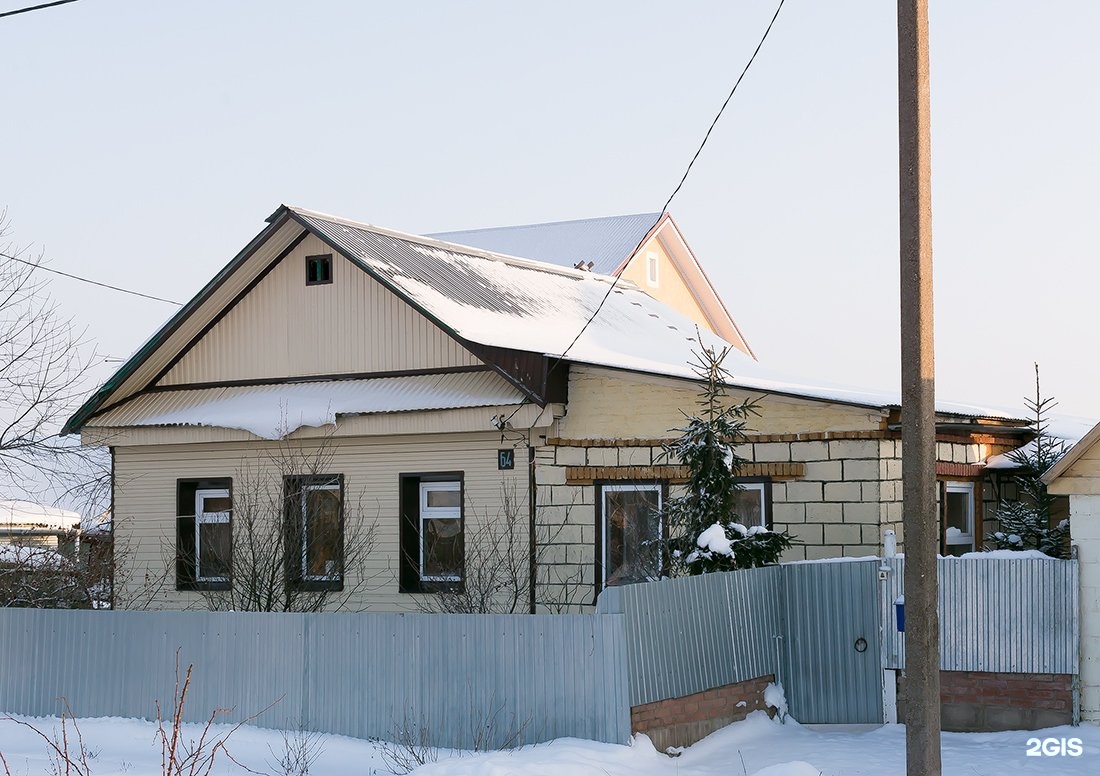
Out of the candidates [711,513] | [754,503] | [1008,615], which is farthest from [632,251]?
[1008,615]

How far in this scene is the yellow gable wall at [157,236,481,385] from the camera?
17.2 m

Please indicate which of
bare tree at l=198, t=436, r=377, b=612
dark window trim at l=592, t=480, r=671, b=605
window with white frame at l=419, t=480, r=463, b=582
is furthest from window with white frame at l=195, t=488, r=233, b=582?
dark window trim at l=592, t=480, r=671, b=605

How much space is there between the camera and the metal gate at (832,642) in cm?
1313

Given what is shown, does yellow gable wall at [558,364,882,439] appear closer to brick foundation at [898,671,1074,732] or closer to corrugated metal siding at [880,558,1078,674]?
corrugated metal siding at [880,558,1078,674]

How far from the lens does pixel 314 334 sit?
59.0 ft

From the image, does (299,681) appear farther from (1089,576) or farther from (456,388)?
(1089,576)

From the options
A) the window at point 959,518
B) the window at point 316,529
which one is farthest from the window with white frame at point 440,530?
the window at point 959,518

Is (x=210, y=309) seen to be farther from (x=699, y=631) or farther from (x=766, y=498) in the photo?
(x=699, y=631)

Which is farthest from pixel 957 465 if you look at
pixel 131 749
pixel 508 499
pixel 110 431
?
pixel 110 431

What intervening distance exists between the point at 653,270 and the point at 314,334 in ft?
67.3

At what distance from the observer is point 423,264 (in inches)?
730

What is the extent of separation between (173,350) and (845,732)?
33.6 feet

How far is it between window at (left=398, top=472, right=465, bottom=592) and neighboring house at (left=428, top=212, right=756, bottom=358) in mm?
17548

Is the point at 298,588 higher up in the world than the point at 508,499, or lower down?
lower down
